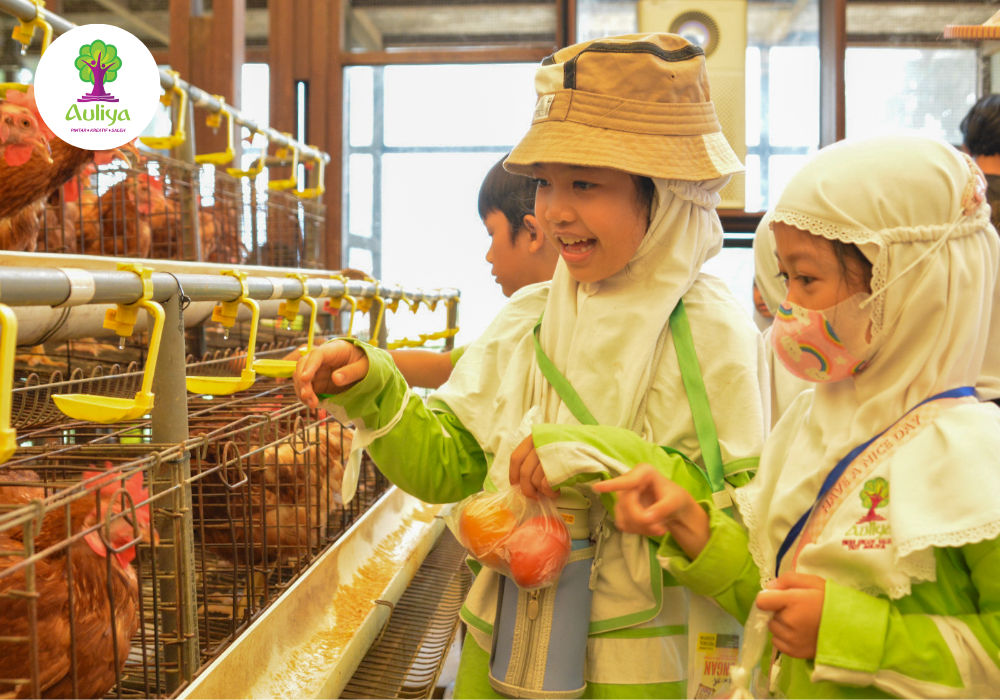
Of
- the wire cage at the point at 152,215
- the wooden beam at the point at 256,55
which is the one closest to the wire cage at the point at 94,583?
the wire cage at the point at 152,215

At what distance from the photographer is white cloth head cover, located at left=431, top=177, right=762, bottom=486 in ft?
3.26

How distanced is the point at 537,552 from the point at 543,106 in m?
0.58

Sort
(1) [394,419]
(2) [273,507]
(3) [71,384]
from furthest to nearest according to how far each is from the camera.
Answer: (2) [273,507] < (3) [71,384] < (1) [394,419]

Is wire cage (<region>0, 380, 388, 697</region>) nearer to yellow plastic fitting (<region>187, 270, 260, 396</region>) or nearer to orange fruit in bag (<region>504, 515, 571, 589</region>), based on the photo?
yellow plastic fitting (<region>187, 270, 260, 396</region>)

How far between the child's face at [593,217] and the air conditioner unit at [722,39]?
255cm

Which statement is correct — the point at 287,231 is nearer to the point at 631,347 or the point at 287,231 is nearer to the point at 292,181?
the point at 292,181

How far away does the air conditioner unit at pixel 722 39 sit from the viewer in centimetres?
337

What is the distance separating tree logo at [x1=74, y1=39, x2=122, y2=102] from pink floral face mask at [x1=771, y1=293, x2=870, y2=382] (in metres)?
1.88

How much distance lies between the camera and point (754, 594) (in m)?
0.90

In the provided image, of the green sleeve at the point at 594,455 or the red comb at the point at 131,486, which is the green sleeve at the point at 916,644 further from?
the red comb at the point at 131,486

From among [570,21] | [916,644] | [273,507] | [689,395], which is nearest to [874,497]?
[916,644]

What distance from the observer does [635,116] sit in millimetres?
989

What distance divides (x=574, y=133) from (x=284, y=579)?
119 centimetres

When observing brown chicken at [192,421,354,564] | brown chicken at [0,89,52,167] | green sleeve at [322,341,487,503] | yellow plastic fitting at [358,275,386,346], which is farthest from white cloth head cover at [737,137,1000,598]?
brown chicken at [0,89,52,167]
